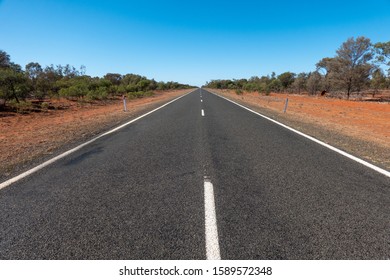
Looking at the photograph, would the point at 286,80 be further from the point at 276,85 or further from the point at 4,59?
the point at 4,59

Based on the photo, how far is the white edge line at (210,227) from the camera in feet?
7.04

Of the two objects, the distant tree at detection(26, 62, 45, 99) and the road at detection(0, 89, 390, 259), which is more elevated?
the distant tree at detection(26, 62, 45, 99)

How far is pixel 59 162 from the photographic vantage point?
4719 millimetres

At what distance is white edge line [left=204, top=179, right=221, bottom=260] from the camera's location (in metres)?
2.14

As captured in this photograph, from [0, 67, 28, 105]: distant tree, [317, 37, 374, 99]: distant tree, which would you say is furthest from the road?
[317, 37, 374, 99]: distant tree

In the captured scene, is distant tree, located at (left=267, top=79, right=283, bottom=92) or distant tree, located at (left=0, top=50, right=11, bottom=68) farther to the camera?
distant tree, located at (left=267, top=79, right=283, bottom=92)

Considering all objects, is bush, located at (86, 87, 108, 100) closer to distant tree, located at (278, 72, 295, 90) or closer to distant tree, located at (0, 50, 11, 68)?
distant tree, located at (0, 50, 11, 68)

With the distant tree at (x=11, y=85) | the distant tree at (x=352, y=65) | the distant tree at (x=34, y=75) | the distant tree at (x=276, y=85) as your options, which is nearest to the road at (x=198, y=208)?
the distant tree at (x=11, y=85)

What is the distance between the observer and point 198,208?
2932 mm

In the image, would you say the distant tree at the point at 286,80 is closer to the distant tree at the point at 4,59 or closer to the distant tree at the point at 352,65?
the distant tree at the point at 352,65

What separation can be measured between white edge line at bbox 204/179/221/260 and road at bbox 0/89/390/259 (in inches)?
0.5

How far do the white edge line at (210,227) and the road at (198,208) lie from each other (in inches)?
0.5

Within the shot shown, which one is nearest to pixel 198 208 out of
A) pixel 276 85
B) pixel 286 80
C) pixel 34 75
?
pixel 34 75

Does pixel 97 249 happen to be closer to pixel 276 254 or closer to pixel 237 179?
pixel 276 254
